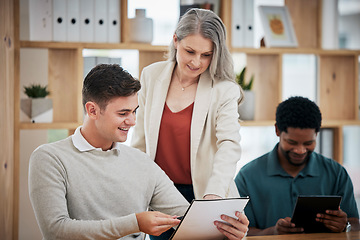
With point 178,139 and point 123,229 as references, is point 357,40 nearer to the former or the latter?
point 178,139

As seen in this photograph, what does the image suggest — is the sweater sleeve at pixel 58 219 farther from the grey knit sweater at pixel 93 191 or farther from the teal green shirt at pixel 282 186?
the teal green shirt at pixel 282 186

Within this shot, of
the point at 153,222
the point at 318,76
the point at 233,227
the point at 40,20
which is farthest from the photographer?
the point at 318,76

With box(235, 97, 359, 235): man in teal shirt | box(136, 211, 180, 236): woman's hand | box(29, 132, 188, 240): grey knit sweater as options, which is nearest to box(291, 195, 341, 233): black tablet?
box(235, 97, 359, 235): man in teal shirt

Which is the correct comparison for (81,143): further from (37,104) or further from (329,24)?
(329,24)

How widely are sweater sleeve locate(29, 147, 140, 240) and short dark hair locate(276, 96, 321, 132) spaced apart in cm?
101

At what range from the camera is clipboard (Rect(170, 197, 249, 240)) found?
4.36 ft

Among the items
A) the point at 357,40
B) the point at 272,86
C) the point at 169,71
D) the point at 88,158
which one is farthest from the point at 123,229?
the point at 357,40

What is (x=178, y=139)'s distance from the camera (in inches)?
77.4

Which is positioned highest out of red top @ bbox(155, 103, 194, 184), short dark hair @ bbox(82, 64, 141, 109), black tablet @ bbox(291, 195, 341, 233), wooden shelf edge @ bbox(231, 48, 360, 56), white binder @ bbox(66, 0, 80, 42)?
white binder @ bbox(66, 0, 80, 42)

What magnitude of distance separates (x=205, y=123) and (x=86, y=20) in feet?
4.21

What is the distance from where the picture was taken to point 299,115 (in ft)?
6.93

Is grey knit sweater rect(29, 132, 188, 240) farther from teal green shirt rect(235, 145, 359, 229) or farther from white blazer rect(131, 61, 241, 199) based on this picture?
teal green shirt rect(235, 145, 359, 229)

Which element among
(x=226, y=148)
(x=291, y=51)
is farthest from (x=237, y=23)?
(x=226, y=148)

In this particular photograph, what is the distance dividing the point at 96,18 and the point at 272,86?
4.24ft
